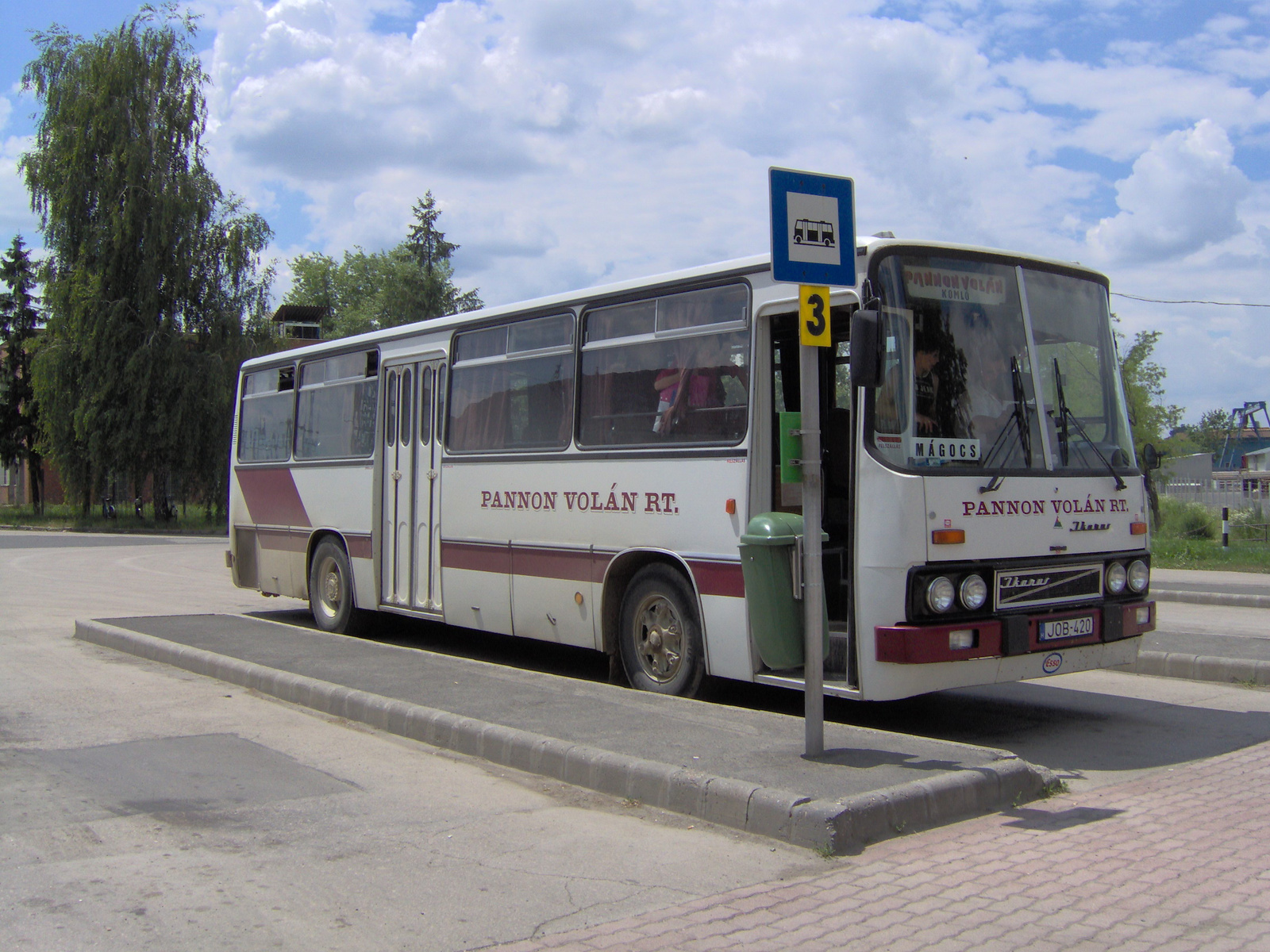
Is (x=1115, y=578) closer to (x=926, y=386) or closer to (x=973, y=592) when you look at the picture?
(x=973, y=592)

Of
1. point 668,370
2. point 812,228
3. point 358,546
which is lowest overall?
point 358,546

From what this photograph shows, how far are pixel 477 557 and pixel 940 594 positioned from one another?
4.93m

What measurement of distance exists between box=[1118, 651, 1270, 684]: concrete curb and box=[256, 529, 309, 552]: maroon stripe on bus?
8.81 metres

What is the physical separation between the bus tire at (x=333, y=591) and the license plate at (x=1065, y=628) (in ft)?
25.3

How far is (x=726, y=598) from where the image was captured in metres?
7.96

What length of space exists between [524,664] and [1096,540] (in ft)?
18.2

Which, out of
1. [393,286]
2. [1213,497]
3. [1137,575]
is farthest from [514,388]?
[393,286]

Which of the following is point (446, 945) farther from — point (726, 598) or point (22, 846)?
point (726, 598)

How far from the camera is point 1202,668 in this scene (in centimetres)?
1002

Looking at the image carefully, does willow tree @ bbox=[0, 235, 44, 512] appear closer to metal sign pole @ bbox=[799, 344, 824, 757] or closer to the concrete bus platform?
the concrete bus platform

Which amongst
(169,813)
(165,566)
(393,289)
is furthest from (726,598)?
(393,289)

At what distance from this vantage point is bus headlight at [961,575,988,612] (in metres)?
7.01

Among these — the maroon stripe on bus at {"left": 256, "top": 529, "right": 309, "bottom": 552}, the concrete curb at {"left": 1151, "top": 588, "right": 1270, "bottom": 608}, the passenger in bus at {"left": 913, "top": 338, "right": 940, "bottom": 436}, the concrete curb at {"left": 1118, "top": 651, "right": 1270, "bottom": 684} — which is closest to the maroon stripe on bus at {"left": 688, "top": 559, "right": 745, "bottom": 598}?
the passenger in bus at {"left": 913, "top": 338, "right": 940, "bottom": 436}

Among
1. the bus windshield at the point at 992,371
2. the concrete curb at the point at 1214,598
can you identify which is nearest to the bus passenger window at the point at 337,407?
the bus windshield at the point at 992,371
